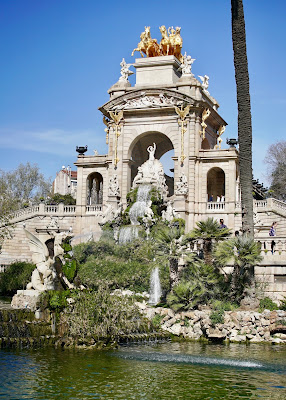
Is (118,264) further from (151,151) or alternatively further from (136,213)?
(151,151)

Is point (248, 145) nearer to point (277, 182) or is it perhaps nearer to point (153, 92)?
point (153, 92)

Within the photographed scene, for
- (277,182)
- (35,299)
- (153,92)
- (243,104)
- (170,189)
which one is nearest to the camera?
(35,299)

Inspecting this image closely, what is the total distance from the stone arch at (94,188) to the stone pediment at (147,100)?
5192 mm

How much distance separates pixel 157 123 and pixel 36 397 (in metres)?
29.6

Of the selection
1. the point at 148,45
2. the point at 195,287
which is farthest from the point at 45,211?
the point at 195,287

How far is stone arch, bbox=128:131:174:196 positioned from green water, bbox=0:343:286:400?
970 inches

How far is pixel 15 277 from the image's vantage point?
112ft

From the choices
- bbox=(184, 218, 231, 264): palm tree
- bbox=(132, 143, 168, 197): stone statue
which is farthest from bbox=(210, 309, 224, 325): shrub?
bbox=(132, 143, 168, 197): stone statue

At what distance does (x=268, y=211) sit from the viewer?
38.2m

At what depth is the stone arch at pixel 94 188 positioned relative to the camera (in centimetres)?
4478

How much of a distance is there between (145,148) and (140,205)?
8239 millimetres

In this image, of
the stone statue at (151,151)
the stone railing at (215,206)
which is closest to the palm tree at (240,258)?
the stone railing at (215,206)

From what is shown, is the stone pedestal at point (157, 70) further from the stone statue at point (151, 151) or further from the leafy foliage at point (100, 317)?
the leafy foliage at point (100, 317)

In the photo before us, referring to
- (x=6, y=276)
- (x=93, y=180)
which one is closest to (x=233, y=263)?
(x=6, y=276)
